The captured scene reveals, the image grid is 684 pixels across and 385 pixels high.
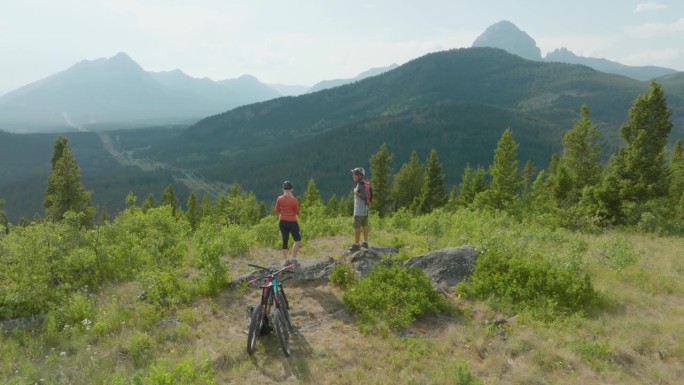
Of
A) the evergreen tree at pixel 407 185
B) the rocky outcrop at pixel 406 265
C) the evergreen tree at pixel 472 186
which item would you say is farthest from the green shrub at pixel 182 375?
the evergreen tree at pixel 407 185

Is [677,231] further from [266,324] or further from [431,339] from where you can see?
[266,324]

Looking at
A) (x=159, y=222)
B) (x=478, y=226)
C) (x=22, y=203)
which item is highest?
(x=159, y=222)

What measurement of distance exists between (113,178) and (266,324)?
222 m

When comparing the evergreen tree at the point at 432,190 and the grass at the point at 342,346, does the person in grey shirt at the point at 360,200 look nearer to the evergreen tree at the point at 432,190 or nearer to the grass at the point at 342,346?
the grass at the point at 342,346

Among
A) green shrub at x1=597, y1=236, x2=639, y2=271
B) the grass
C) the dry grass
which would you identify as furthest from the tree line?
green shrub at x1=597, y1=236, x2=639, y2=271

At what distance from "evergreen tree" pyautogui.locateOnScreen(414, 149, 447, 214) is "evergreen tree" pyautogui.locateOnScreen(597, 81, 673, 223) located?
981 inches

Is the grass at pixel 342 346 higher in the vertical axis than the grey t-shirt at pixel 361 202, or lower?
lower

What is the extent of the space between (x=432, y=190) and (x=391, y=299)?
39640 millimetres

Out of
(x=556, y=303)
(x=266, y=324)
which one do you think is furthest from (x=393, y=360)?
(x=556, y=303)

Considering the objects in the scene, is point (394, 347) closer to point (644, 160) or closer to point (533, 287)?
point (533, 287)

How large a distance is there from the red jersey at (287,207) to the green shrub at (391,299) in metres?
2.96

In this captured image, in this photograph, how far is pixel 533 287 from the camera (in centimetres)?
967

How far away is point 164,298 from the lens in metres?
9.70

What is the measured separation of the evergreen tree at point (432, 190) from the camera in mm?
47312
